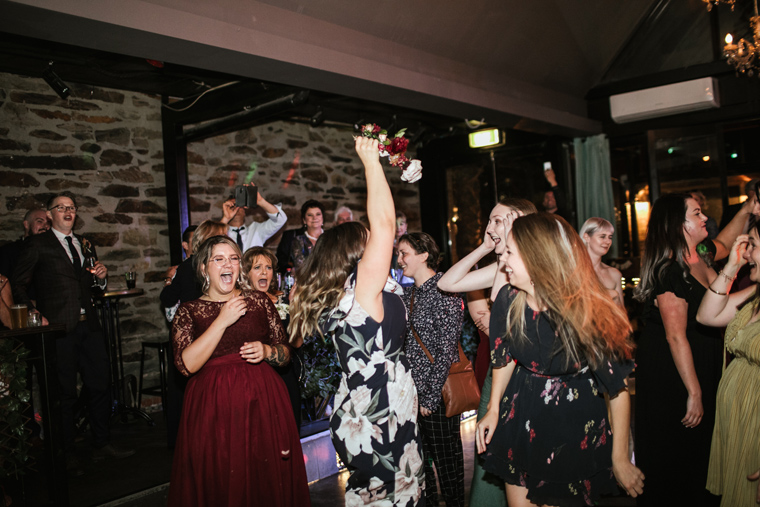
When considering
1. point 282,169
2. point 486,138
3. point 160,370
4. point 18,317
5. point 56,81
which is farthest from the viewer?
point 486,138

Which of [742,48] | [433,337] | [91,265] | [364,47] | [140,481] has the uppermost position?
[364,47]

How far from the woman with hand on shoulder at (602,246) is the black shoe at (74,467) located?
11.9ft

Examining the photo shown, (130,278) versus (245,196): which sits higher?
(245,196)

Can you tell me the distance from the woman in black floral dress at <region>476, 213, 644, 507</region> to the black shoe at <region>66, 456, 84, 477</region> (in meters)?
3.11

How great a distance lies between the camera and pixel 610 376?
194 centimetres

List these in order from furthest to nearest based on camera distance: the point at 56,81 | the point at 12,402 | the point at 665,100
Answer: the point at 665,100
the point at 56,81
the point at 12,402

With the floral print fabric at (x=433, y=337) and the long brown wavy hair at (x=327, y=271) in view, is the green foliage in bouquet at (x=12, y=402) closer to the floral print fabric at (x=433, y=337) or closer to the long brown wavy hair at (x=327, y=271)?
the long brown wavy hair at (x=327, y=271)

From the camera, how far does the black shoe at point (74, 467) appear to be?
12.7ft

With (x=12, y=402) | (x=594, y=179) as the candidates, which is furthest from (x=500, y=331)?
(x=594, y=179)

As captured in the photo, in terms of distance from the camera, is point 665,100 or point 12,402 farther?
point 665,100

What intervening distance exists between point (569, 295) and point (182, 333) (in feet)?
5.57

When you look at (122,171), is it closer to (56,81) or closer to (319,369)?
(56,81)

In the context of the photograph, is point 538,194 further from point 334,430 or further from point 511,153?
point 334,430

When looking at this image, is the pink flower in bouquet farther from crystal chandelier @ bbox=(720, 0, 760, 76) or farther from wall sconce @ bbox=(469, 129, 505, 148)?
wall sconce @ bbox=(469, 129, 505, 148)
